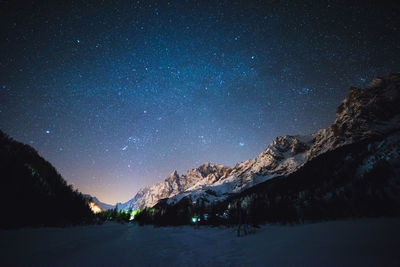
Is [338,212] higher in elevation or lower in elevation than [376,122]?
lower

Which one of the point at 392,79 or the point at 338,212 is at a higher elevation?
the point at 392,79

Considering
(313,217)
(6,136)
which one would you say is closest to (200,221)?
(313,217)

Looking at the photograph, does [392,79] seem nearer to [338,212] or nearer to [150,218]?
[338,212]

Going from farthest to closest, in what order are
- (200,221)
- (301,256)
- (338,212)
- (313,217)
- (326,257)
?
(200,221), (313,217), (338,212), (301,256), (326,257)

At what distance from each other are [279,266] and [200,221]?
65593 millimetres

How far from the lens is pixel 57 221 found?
108 feet

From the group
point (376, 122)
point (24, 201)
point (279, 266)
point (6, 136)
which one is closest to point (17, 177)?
point (24, 201)

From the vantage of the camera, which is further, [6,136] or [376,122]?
[376,122]

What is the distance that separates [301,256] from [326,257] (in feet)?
3.69

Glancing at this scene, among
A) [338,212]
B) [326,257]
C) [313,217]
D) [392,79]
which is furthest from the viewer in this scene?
[392,79]

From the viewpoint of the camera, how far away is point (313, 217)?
116 feet

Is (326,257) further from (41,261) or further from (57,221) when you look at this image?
(57,221)

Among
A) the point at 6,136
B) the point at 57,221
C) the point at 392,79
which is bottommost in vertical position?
the point at 57,221

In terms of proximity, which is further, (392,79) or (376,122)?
(392,79)
